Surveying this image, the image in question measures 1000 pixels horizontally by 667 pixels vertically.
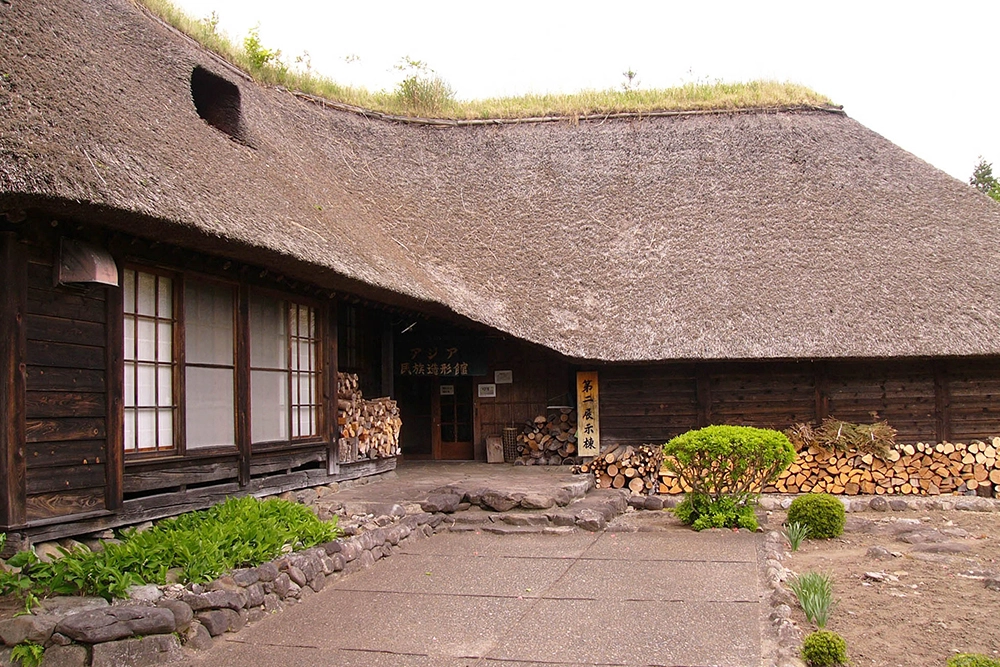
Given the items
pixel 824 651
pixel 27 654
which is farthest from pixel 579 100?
pixel 27 654

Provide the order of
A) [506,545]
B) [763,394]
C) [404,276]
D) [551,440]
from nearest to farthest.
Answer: [506,545] → [404,276] → [763,394] → [551,440]

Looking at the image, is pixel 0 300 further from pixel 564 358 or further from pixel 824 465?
pixel 824 465

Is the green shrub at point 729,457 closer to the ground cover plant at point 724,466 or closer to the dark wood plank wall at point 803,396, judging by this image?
the ground cover plant at point 724,466

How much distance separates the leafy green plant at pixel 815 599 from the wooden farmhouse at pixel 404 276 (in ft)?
16.7

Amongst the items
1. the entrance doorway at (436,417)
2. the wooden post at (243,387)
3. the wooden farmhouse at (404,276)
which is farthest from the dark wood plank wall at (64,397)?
the entrance doorway at (436,417)

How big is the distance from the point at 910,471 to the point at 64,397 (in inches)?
444

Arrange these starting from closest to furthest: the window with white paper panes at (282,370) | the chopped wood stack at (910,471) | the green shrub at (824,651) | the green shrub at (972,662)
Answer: the green shrub at (972,662)
the green shrub at (824,651)
the window with white paper panes at (282,370)
the chopped wood stack at (910,471)

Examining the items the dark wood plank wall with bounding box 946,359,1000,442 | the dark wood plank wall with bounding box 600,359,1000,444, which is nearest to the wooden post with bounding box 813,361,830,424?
the dark wood plank wall with bounding box 600,359,1000,444

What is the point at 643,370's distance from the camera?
43.2 ft

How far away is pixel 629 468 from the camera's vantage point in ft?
41.5

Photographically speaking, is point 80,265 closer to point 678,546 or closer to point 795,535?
point 678,546

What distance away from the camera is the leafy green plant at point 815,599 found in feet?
17.9

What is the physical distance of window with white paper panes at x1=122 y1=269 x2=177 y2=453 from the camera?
693cm

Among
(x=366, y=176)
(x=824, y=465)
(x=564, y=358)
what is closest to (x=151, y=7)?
(x=366, y=176)
